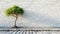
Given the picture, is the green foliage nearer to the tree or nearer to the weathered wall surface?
the tree

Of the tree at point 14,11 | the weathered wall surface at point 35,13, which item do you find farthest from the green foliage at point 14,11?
the weathered wall surface at point 35,13

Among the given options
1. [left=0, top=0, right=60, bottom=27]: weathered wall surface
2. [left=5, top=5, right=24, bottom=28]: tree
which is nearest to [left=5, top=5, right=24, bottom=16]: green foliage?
[left=5, top=5, right=24, bottom=28]: tree

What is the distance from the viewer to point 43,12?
7.45 meters

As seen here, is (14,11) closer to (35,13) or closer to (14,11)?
(14,11)

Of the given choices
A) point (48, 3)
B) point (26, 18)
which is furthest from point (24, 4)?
point (48, 3)

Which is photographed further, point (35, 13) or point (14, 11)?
point (35, 13)

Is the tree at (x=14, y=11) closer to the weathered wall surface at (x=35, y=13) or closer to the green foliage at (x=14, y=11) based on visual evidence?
the green foliage at (x=14, y=11)

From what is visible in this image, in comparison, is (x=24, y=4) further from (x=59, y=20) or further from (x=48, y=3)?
(x=59, y=20)

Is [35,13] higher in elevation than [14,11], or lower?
lower

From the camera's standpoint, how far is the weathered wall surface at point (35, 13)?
7410 millimetres

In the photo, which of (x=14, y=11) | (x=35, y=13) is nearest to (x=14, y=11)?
(x=14, y=11)

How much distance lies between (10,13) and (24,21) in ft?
2.78

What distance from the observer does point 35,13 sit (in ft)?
24.4

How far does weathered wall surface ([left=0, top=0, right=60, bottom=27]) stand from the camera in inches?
292
